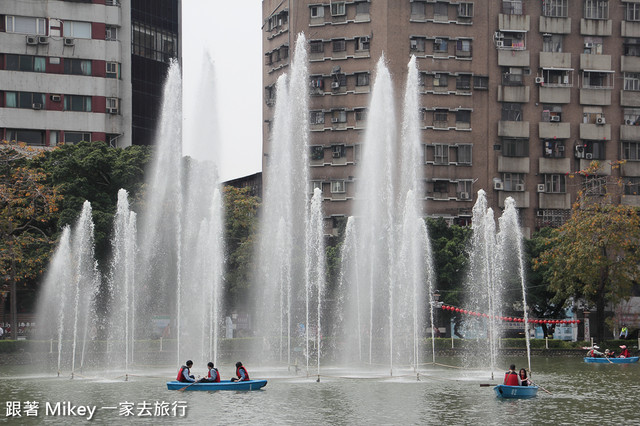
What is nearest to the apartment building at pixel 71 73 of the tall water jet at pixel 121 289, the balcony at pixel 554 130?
the tall water jet at pixel 121 289

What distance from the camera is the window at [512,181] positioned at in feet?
287

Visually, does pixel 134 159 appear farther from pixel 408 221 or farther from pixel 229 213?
pixel 408 221

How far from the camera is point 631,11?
294 ft

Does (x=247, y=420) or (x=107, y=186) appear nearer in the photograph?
(x=247, y=420)

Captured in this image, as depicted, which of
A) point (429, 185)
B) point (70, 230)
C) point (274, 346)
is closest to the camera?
point (274, 346)

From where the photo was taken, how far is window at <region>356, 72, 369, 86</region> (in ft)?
285

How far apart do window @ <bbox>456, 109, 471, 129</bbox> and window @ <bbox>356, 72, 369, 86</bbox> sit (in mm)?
8235

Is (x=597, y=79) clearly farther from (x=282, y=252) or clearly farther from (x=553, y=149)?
(x=282, y=252)

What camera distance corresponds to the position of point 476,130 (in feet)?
289

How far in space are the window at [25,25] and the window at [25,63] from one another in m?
2.04

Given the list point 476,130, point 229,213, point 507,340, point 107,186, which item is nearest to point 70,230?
point 107,186

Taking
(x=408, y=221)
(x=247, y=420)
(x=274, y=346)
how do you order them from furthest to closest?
1. (x=274, y=346)
2. (x=408, y=221)
3. (x=247, y=420)

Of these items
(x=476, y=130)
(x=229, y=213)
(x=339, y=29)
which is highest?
(x=339, y=29)

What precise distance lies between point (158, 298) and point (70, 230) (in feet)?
21.2
